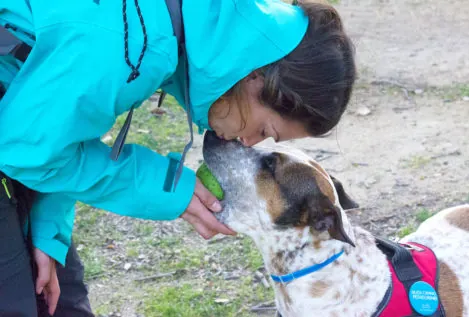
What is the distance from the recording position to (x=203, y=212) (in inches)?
119

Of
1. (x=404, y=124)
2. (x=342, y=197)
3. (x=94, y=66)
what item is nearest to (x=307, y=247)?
(x=342, y=197)

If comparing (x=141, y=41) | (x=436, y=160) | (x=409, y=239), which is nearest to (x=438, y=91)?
(x=436, y=160)

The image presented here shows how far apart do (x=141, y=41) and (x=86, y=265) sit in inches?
119

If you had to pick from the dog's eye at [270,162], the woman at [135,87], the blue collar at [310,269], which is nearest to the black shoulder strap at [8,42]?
the woman at [135,87]

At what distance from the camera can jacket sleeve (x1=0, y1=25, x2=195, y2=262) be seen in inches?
90.8

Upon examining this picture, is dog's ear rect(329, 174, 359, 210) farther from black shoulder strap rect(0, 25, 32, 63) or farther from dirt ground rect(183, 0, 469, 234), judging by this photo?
black shoulder strap rect(0, 25, 32, 63)

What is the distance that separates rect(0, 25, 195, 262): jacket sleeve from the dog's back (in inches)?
57.3

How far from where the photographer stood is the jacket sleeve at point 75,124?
231cm

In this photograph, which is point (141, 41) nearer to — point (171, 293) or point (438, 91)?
point (171, 293)

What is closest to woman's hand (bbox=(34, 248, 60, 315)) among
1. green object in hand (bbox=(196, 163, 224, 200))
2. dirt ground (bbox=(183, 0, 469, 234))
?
green object in hand (bbox=(196, 163, 224, 200))

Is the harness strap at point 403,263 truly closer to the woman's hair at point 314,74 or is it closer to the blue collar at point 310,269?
the blue collar at point 310,269

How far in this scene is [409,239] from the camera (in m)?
3.73

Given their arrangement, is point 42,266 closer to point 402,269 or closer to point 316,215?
point 316,215

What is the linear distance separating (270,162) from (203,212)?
498 mm
